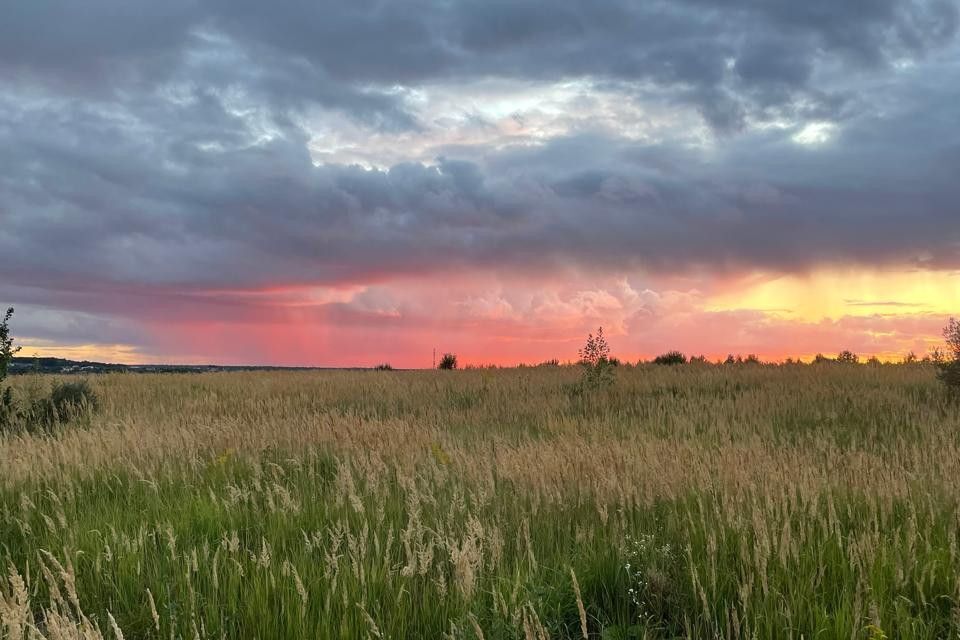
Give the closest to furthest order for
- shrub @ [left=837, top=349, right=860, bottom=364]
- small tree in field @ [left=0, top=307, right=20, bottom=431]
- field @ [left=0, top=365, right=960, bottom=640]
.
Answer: field @ [left=0, top=365, right=960, bottom=640]
small tree in field @ [left=0, top=307, right=20, bottom=431]
shrub @ [left=837, top=349, right=860, bottom=364]

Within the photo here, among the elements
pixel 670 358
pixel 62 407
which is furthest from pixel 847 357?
pixel 62 407

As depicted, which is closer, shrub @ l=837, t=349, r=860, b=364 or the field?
the field

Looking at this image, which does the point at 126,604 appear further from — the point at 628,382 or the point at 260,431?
the point at 628,382

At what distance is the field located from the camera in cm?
384

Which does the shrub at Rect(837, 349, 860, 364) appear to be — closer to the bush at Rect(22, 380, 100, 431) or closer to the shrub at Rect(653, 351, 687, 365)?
the shrub at Rect(653, 351, 687, 365)

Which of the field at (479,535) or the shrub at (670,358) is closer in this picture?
the field at (479,535)

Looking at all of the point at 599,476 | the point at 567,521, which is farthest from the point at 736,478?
the point at 567,521

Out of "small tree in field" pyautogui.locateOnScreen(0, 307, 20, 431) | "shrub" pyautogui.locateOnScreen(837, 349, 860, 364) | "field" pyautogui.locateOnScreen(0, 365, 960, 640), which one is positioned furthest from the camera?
"shrub" pyautogui.locateOnScreen(837, 349, 860, 364)

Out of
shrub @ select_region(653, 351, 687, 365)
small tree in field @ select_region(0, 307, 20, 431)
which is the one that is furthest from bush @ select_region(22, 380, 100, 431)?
shrub @ select_region(653, 351, 687, 365)

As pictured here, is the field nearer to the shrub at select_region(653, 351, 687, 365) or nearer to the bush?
the bush

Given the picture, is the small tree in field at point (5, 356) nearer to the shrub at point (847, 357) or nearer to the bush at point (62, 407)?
the bush at point (62, 407)

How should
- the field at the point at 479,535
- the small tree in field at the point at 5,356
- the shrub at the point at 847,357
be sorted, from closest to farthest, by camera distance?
the field at the point at 479,535 < the small tree in field at the point at 5,356 < the shrub at the point at 847,357

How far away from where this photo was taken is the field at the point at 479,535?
384 cm

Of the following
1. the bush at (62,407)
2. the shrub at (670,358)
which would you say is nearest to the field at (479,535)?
the bush at (62,407)
